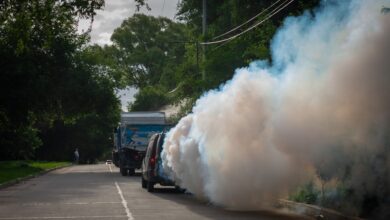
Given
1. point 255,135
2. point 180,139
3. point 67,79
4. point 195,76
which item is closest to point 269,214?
point 255,135

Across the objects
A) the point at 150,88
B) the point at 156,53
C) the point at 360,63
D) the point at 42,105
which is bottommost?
the point at 360,63

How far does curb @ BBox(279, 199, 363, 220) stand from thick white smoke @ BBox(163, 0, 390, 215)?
1.79 feet

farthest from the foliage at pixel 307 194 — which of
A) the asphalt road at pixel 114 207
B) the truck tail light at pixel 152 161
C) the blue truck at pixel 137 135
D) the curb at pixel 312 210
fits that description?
the blue truck at pixel 137 135

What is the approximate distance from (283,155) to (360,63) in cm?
318

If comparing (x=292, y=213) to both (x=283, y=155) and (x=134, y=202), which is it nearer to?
(x=283, y=155)

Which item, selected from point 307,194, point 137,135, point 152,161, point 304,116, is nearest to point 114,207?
point 307,194

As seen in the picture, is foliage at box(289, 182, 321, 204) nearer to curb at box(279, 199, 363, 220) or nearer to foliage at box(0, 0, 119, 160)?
curb at box(279, 199, 363, 220)

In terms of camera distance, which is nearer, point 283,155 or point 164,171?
point 283,155

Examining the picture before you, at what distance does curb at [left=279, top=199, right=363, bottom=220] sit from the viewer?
541 inches

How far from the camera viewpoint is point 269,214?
15.4 m

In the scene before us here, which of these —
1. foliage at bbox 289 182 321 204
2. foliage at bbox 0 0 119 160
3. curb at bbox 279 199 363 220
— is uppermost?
foliage at bbox 0 0 119 160

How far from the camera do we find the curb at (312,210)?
541 inches

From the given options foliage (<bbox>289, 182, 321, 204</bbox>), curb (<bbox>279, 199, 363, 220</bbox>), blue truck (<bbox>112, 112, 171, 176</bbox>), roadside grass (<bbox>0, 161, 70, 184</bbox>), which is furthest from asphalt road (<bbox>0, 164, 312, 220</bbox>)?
blue truck (<bbox>112, 112, 171, 176</bbox>)

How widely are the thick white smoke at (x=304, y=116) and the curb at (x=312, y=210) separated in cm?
55
